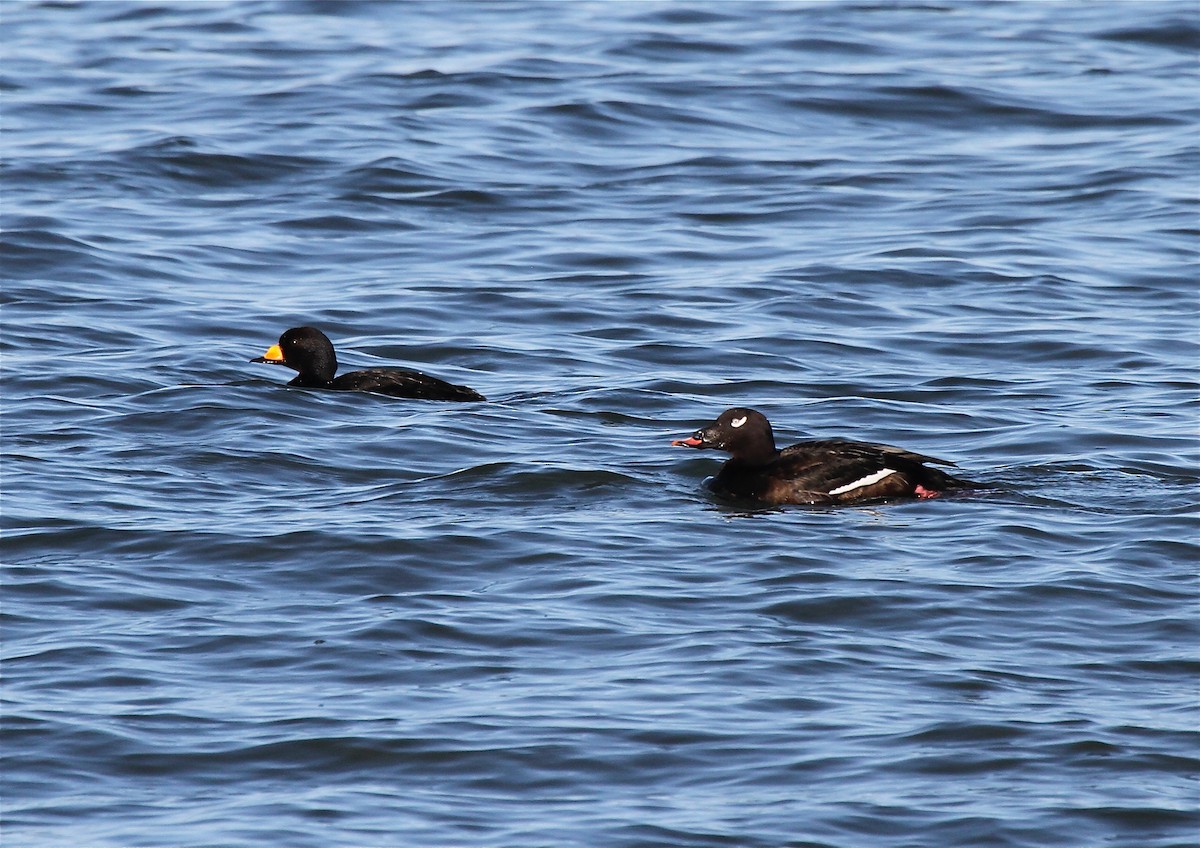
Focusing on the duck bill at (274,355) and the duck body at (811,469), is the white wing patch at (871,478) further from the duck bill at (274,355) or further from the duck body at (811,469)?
the duck bill at (274,355)

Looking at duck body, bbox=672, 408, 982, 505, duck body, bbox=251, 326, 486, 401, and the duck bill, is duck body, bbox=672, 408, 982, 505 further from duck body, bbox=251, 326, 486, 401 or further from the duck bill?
the duck bill

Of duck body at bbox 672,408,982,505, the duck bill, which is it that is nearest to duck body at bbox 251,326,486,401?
the duck bill

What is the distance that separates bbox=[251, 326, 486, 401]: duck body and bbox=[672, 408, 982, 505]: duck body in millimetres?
2252

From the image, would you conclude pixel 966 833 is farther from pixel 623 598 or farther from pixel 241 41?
pixel 241 41

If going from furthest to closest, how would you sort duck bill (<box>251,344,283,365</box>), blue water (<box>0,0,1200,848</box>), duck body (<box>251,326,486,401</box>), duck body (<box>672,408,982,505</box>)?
1. duck bill (<box>251,344,283,365</box>)
2. duck body (<box>251,326,486,401</box>)
3. duck body (<box>672,408,982,505</box>)
4. blue water (<box>0,0,1200,848</box>)

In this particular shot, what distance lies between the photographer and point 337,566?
361 inches

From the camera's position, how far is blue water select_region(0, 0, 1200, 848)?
7.02 meters

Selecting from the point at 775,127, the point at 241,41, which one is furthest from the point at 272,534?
the point at 241,41

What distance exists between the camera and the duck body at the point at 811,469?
1044cm

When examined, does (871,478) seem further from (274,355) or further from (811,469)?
(274,355)

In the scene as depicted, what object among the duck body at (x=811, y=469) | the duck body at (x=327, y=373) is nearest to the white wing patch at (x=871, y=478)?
the duck body at (x=811, y=469)

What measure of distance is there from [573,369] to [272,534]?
4392 mm

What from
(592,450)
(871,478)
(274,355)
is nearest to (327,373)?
(274,355)

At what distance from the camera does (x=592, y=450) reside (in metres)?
11.5
